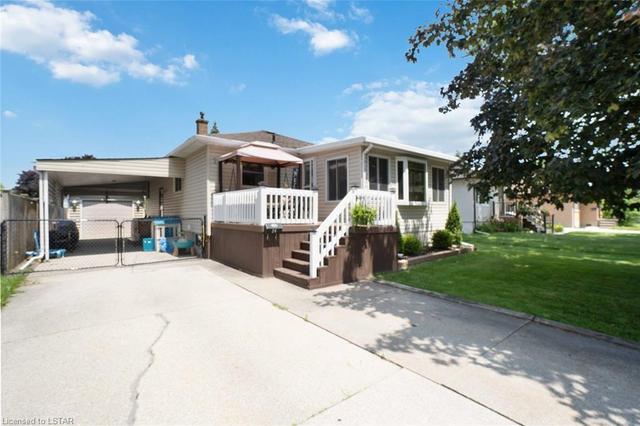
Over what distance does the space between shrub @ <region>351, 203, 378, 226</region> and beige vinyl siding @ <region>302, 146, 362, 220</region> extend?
2202 mm

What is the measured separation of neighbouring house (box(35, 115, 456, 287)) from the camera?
22.7 ft

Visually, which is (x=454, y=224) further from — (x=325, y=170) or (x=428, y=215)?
(x=325, y=170)

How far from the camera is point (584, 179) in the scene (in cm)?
478

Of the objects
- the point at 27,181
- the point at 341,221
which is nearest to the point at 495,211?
the point at 341,221

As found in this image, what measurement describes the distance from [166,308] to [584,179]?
24.3ft

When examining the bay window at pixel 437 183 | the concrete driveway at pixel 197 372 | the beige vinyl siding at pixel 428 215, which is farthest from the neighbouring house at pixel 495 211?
the concrete driveway at pixel 197 372

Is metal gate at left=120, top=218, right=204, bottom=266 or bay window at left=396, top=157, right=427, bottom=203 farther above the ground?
bay window at left=396, top=157, right=427, bottom=203

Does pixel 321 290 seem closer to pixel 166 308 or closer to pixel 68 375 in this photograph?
pixel 166 308

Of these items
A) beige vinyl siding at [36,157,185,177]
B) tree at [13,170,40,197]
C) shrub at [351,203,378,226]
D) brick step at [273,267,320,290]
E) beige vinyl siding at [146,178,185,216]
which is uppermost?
tree at [13,170,40,197]

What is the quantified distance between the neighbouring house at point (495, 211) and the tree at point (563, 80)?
23.6 ft

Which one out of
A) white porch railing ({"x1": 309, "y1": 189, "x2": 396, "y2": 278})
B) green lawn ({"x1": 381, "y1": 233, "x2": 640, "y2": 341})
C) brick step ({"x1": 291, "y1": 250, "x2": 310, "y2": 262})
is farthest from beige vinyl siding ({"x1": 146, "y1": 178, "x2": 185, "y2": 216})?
green lawn ({"x1": 381, "y1": 233, "x2": 640, "y2": 341})

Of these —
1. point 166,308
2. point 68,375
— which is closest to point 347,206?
point 166,308

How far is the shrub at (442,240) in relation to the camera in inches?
413

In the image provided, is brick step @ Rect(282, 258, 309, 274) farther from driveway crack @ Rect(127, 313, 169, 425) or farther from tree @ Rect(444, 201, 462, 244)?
tree @ Rect(444, 201, 462, 244)
